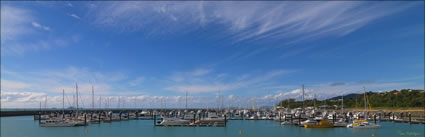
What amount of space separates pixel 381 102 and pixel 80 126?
9744 centimetres

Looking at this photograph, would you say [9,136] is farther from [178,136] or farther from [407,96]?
[407,96]

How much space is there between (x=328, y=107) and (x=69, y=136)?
108365 mm

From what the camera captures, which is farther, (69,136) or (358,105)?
(358,105)

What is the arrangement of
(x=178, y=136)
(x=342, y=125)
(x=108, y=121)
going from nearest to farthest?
(x=178, y=136)
(x=342, y=125)
(x=108, y=121)

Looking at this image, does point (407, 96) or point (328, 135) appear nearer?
point (328, 135)

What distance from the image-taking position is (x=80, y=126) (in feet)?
205

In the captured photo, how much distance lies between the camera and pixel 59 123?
6109 centimetres

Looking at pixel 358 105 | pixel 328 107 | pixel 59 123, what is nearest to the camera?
pixel 59 123

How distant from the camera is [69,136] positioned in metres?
46.1

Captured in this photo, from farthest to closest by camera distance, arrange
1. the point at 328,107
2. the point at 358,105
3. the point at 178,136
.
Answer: the point at 328,107, the point at 358,105, the point at 178,136

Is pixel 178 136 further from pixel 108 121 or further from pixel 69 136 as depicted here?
pixel 108 121

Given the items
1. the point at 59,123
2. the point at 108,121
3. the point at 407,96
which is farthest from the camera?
the point at 407,96

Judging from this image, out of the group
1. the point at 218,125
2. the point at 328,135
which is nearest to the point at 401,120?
the point at 328,135

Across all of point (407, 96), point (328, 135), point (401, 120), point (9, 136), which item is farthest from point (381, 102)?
point (9, 136)
